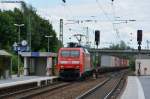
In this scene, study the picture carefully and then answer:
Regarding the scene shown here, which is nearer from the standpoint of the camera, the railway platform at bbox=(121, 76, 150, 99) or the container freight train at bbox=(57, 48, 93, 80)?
the railway platform at bbox=(121, 76, 150, 99)

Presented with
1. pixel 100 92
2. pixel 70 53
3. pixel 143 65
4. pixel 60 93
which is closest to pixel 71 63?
pixel 70 53

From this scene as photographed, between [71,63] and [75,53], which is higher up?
[75,53]

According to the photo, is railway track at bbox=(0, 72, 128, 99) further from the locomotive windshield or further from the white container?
the white container

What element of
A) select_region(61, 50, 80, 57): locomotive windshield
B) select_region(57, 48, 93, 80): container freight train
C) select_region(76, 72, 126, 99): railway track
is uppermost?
select_region(61, 50, 80, 57): locomotive windshield

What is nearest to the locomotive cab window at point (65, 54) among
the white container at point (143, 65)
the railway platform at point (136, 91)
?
the railway platform at point (136, 91)

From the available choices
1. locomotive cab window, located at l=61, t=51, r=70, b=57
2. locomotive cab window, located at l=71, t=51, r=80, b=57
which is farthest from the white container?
locomotive cab window, located at l=61, t=51, r=70, b=57

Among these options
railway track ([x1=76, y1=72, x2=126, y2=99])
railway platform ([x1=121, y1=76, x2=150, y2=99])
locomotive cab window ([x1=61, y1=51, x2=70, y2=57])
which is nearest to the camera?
railway platform ([x1=121, y1=76, x2=150, y2=99])

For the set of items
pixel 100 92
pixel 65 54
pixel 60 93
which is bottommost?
pixel 100 92

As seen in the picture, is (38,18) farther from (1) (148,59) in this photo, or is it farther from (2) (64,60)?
(2) (64,60)

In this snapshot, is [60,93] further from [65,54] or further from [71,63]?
[65,54]

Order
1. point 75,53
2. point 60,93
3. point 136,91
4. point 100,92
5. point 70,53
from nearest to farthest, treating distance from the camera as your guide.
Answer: point 60,93 → point 136,91 → point 100,92 → point 75,53 → point 70,53

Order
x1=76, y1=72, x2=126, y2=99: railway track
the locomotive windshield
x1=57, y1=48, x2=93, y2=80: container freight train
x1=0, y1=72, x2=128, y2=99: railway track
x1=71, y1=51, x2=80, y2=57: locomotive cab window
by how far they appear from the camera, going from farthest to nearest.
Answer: the locomotive windshield, x1=71, y1=51, x2=80, y2=57: locomotive cab window, x1=57, y1=48, x2=93, y2=80: container freight train, x1=76, y1=72, x2=126, y2=99: railway track, x1=0, y1=72, x2=128, y2=99: railway track

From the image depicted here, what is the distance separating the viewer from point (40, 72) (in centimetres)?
6494

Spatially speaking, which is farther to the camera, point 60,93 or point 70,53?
point 70,53
